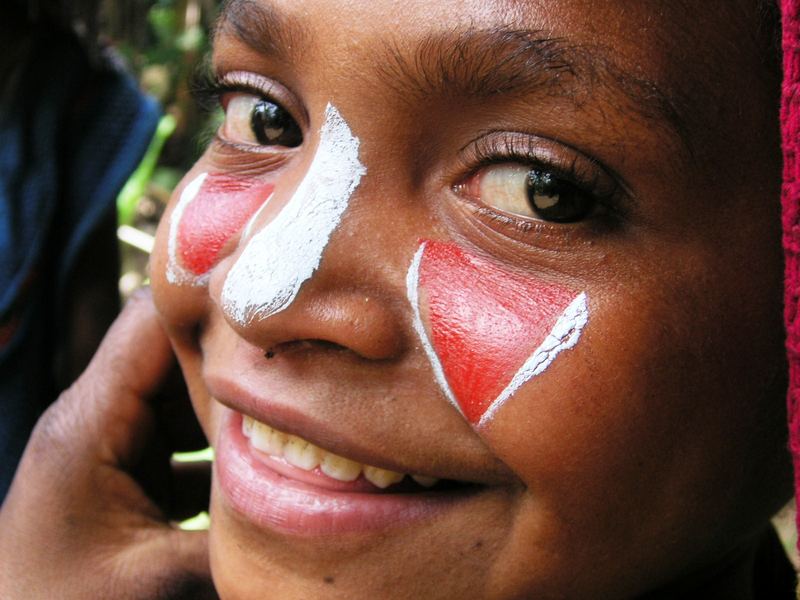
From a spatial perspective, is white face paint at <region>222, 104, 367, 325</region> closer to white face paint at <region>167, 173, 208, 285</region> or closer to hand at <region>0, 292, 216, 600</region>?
white face paint at <region>167, 173, 208, 285</region>

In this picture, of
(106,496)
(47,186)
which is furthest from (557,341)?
(47,186)

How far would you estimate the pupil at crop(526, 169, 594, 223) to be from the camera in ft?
3.53

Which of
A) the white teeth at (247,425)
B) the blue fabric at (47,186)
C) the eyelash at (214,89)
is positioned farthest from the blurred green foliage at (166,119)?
the white teeth at (247,425)

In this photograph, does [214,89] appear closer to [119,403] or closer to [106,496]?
[119,403]

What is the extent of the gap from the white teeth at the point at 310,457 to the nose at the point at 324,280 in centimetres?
19

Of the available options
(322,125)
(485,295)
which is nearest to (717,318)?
(485,295)

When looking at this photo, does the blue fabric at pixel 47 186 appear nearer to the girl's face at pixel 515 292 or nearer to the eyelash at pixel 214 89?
the eyelash at pixel 214 89

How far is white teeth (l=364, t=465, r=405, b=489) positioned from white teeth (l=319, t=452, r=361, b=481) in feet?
0.06

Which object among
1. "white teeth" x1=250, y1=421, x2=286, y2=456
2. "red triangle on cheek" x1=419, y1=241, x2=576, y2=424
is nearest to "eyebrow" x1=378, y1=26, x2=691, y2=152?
"red triangle on cheek" x1=419, y1=241, x2=576, y2=424

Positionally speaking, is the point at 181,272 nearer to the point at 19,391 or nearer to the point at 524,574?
the point at 524,574

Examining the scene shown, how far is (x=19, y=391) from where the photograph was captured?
7.23 ft

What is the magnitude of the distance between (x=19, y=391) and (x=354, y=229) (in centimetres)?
144

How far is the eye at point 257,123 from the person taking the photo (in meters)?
1.31

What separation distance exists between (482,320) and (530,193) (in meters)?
0.17
